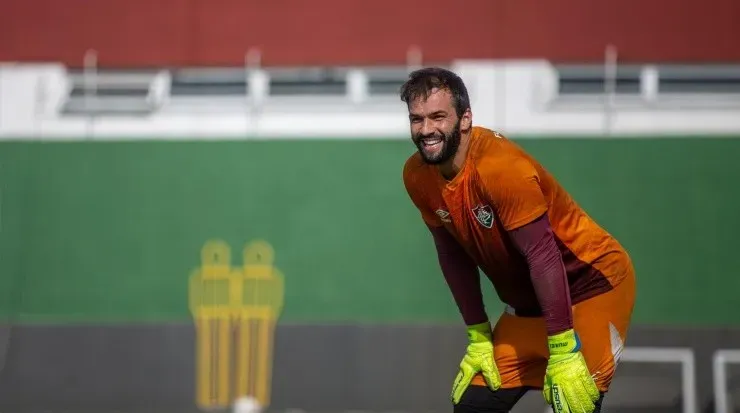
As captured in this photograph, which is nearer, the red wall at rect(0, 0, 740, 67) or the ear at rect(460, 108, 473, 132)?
the ear at rect(460, 108, 473, 132)

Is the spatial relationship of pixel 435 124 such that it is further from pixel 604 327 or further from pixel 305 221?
pixel 305 221

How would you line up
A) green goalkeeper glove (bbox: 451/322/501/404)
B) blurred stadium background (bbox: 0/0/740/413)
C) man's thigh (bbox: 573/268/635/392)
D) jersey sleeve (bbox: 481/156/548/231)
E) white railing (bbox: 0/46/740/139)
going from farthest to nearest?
white railing (bbox: 0/46/740/139), blurred stadium background (bbox: 0/0/740/413), green goalkeeper glove (bbox: 451/322/501/404), man's thigh (bbox: 573/268/635/392), jersey sleeve (bbox: 481/156/548/231)

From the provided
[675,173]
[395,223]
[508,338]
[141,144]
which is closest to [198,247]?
[141,144]

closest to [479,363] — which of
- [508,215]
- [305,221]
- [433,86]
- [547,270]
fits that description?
[547,270]

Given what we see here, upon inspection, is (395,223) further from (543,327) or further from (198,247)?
(543,327)

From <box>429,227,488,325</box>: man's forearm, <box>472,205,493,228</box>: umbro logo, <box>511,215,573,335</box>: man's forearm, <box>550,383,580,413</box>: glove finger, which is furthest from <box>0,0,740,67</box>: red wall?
<box>550,383,580,413</box>: glove finger

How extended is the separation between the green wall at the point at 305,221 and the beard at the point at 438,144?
544 centimetres

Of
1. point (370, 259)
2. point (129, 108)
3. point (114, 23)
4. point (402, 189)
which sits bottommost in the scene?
point (370, 259)

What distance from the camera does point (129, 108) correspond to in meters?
9.86

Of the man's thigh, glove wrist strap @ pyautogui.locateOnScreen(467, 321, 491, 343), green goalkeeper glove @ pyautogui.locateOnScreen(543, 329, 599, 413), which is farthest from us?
glove wrist strap @ pyautogui.locateOnScreen(467, 321, 491, 343)

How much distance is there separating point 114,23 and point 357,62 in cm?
229

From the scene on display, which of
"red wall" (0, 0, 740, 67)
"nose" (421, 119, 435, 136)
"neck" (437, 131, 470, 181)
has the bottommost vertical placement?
"neck" (437, 131, 470, 181)

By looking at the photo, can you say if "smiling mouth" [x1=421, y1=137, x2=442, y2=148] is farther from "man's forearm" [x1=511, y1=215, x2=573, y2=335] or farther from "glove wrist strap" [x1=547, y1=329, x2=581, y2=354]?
"glove wrist strap" [x1=547, y1=329, x2=581, y2=354]

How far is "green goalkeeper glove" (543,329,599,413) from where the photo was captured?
3986 millimetres
